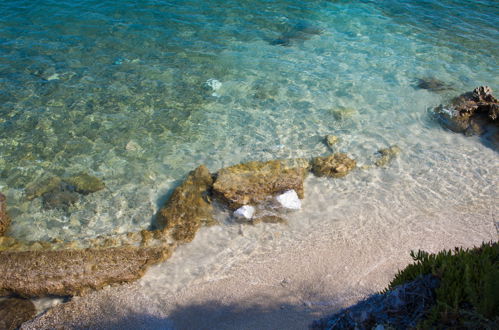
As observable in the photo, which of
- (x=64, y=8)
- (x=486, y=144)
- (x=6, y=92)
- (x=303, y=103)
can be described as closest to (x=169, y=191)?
(x=303, y=103)

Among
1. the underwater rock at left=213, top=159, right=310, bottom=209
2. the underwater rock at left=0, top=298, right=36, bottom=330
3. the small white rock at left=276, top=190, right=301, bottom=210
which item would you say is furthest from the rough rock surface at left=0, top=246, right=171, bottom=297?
the small white rock at left=276, top=190, right=301, bottom=210

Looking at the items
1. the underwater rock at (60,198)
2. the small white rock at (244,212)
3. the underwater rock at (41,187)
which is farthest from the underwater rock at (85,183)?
the small white rock at (244,212)

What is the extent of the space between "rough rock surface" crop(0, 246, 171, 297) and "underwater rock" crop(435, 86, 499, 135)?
9143 mm

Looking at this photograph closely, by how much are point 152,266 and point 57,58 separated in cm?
1086

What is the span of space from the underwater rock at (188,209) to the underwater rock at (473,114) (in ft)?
24.8

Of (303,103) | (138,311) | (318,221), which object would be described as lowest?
(138,311)

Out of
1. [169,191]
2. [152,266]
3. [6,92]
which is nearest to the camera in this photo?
[152,266]

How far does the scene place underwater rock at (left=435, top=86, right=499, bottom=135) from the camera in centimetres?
1155

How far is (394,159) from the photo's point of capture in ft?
34.9

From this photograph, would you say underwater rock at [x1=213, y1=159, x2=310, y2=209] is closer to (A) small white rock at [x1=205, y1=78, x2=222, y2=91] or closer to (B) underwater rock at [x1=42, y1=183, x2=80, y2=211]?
(B) underwater rock at [x1=42, y1=183, x2=80, y2=211]

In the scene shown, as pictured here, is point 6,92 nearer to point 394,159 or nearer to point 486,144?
point 394,159

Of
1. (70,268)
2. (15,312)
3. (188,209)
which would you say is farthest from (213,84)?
(15,312)

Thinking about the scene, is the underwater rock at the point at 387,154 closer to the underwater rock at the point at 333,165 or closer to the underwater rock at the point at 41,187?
the underwater rock at the point at 333,165

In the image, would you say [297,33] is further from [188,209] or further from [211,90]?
[188,209]
